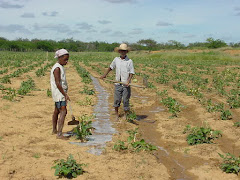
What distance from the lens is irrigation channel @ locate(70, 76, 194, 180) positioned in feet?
15.1

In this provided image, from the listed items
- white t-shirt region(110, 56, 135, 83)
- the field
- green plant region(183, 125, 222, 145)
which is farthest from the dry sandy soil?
white t-shirt region(110, 56, 135, 83)

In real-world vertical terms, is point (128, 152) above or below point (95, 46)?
below

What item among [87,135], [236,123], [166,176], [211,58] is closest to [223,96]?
[236,123]

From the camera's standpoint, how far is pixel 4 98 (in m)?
8.59

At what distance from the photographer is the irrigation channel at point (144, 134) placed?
4610mm

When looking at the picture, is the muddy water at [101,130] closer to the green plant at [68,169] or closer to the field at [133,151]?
the field at [133,151]

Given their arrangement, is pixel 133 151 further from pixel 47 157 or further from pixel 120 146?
pixel 47 157

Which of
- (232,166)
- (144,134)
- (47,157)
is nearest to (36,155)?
(47,157)

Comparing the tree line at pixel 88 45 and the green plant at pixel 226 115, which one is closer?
the green plant at pixel 226 115

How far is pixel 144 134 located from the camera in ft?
20.9

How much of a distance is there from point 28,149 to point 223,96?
799cm

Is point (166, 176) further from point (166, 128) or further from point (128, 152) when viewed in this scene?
point (166, 128)

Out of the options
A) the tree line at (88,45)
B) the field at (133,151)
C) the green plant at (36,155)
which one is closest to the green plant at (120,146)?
the field at (133,151)

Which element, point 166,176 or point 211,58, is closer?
point 166,176
